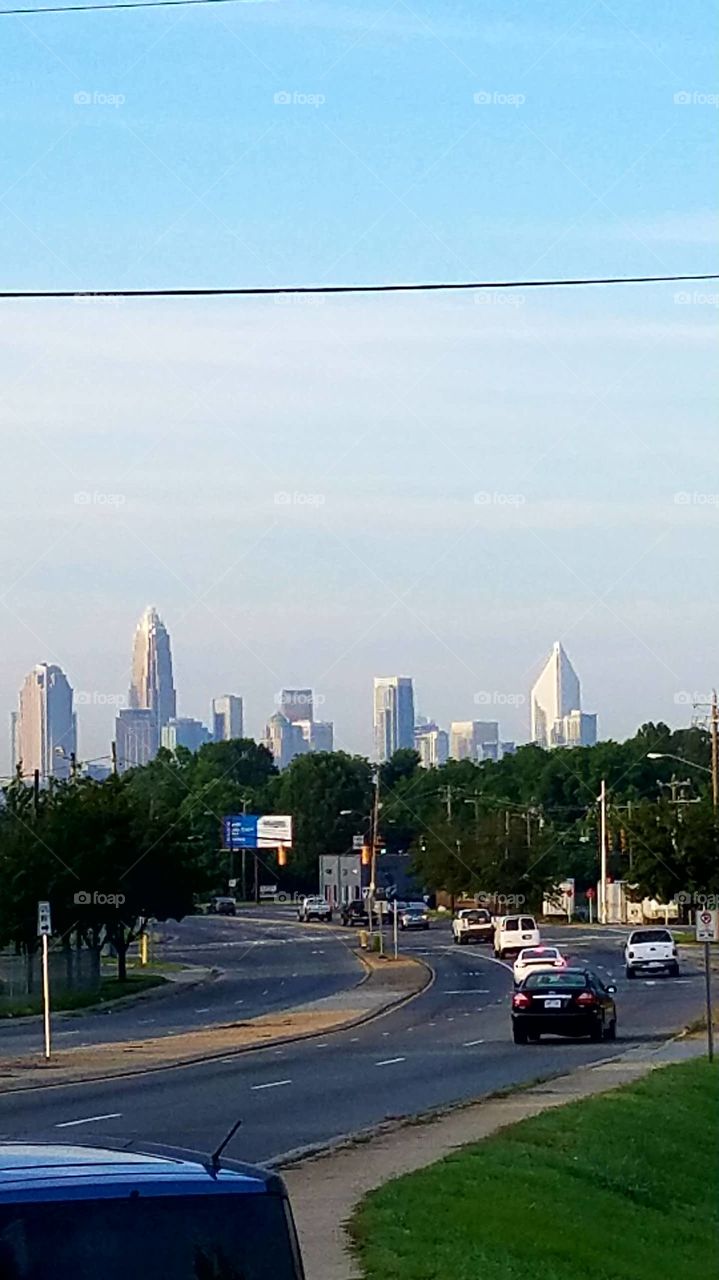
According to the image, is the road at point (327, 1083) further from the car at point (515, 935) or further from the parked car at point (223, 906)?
the parked car at point (223, 906)

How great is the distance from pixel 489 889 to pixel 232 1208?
320 ft

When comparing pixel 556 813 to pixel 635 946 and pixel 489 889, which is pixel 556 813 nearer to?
pixel 489 889

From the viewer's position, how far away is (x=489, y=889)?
102 metres

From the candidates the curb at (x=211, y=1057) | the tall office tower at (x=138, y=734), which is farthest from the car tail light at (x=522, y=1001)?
the tall office tower at (x=138, y=734)

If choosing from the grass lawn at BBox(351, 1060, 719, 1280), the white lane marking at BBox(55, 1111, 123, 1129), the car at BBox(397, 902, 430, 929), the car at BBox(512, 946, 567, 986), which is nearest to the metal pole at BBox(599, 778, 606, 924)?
the car at BBox(397, 902, 430, 929)

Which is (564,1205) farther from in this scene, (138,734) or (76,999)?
(138,734)

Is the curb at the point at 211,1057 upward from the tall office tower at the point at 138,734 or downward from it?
downward

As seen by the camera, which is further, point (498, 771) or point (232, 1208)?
point (498, 771)

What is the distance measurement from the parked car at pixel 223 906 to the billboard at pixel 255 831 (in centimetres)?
2972

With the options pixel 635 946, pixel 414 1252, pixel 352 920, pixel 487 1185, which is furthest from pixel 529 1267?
pixel 352 920

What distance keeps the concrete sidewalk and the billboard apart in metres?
73.6

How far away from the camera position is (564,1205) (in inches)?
604

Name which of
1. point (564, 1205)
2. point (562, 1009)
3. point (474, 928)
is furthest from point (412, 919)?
point (564, 1205)

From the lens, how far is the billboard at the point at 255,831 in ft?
332
